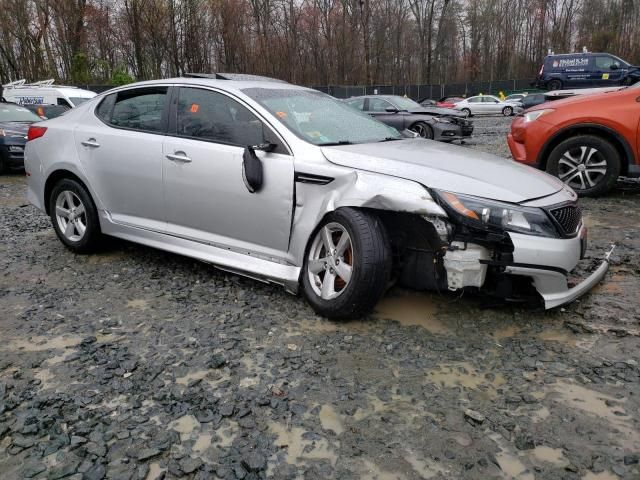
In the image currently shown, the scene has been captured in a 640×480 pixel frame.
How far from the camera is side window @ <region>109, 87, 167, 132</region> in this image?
409 cm

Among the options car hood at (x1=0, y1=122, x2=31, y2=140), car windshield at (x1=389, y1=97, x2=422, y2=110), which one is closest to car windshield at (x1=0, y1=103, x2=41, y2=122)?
car hood at (x1=0, y1=122, x2=31, y2=140)

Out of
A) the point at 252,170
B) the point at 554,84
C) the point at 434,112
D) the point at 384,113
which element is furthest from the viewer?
the point at 554,84

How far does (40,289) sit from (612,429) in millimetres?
3840

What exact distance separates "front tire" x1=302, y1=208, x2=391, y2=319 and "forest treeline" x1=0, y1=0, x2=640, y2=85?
92.6ft

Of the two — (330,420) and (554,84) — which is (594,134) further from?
(554,84)

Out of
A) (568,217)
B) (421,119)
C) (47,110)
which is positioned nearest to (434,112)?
(421,119)

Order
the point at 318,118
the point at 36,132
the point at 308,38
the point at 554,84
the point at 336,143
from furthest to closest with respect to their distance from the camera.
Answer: the point at 308,38
the point at 554,84
the point at 36,132
the point at 318,118
the point at 336,143

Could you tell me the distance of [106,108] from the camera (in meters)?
4.49

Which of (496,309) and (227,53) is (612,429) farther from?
(227,53)

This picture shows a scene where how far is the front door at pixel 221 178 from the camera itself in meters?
3.39

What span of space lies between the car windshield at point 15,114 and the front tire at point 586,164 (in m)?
10.5

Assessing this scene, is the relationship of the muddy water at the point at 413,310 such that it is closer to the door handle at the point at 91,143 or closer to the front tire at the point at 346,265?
the front tire at the point at 346,265

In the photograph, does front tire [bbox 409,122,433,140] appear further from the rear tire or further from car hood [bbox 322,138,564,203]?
the rear tire

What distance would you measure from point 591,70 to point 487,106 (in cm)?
630
